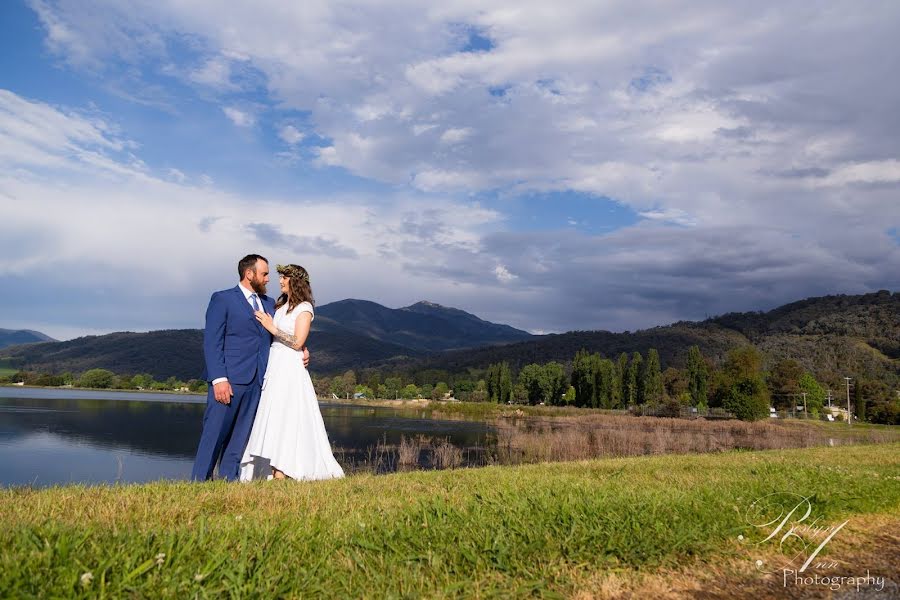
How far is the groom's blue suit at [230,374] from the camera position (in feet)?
20.1

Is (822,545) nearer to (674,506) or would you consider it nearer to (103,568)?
(674,506)

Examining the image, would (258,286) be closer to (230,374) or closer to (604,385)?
(230,374)

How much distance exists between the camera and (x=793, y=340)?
148 metres

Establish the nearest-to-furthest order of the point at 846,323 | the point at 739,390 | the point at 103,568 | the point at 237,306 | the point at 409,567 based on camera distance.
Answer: the point at 103,568 < the point at 409,567 < the point at 237,306 < the point at 739,390 < the point at 846,323

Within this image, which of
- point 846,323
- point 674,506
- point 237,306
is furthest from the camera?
point 846,323

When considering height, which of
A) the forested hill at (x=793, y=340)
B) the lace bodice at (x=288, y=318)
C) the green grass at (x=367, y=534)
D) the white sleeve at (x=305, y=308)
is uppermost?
the forested hill at (x=793, y=340)

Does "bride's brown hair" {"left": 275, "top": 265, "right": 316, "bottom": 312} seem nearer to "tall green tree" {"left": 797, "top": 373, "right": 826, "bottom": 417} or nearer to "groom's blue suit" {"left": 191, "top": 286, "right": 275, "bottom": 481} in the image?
"groom's blue suit" {"left": 191, "top": 286, "right": 275, "bottom": 481}

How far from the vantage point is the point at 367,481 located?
5852mm

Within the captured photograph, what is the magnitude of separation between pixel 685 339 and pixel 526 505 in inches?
7143

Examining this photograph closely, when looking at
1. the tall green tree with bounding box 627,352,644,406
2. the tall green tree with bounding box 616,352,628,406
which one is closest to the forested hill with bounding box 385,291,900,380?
the tall green tree with bounding box 627,352,644,406

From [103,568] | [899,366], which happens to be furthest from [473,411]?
[899,366]

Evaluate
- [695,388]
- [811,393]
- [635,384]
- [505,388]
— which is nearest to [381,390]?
[505,388]

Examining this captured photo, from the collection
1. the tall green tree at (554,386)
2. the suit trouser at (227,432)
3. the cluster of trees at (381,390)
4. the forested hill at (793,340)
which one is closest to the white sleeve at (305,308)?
the suit trouser at (227,432)

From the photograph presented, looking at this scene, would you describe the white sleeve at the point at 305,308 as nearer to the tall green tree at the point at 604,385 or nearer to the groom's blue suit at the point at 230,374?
the groom's blue suit at the point at 230,374
